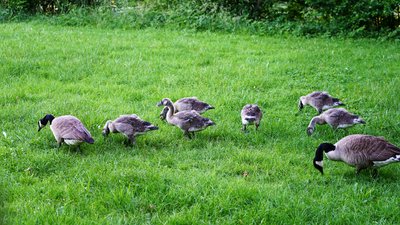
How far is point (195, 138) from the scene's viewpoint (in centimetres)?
756

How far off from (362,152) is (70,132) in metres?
3.82

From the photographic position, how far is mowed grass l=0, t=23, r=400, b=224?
17.1 feet

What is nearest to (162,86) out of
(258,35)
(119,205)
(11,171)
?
(11,171)

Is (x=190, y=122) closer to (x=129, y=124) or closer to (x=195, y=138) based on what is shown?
(x=195, y=138)

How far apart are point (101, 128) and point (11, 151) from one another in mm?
1513

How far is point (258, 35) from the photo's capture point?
52.5 ft

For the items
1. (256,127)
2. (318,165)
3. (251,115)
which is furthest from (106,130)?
(318,165)

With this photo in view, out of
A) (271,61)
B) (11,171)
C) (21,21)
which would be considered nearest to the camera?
(11,171)

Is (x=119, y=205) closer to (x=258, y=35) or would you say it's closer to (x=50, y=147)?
(x=50, y=147)

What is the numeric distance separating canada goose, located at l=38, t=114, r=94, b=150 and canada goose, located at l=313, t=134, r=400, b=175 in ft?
10.1

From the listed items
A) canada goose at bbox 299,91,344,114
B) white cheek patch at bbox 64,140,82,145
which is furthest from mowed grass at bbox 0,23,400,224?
canada goose at bbox 299,91,344,114

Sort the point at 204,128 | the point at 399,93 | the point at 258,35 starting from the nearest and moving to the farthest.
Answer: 1. the point at 204,128
2. the point at 399,93
3. the point at 258,35

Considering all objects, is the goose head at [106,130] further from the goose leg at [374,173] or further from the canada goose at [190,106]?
the goose leg at [374,173]

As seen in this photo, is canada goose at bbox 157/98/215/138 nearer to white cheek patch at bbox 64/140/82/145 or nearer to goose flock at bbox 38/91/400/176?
goose flock at bbox 38/91/400/176
